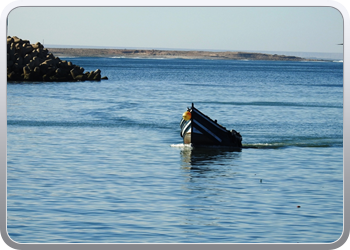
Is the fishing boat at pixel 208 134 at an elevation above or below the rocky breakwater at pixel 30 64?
below

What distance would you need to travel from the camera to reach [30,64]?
89250 mm

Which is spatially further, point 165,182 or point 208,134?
point 208,134

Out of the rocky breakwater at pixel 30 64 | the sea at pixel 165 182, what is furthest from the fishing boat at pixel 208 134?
the rocky breakwater at pixel 30 64

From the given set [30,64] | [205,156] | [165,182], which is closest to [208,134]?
[205,156]

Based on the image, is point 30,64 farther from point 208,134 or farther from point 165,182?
point 165,182

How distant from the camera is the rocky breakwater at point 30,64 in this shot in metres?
87.8

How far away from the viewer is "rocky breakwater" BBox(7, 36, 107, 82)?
87850 mm

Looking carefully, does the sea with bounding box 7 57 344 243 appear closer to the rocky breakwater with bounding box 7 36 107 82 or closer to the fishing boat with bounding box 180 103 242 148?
the fishing boat with bounding box 180 103 242 148

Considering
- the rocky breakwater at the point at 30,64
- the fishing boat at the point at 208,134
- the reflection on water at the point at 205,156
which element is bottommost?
the reflection on water at the point at 205,156

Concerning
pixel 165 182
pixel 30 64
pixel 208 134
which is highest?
pixel 30 64

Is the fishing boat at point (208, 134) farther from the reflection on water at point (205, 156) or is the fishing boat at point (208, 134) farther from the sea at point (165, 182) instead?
the sea at point (165, 182)

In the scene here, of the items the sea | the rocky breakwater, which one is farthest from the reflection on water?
the rocky breakwater

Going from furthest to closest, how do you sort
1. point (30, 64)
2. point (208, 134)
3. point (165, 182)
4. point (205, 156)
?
point (30, 64) → point (208, 134) → point (205, 156) → point (165, 182)

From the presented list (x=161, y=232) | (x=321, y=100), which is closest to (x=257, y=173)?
(x=161, y=232)
